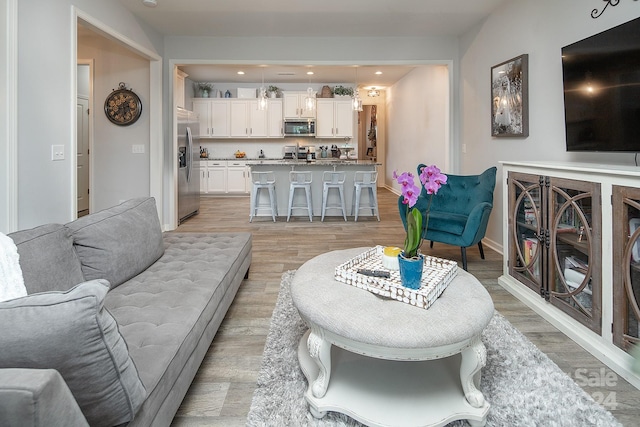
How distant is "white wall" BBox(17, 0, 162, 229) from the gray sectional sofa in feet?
3.57

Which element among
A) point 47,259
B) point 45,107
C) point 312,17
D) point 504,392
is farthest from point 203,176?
point 504,392

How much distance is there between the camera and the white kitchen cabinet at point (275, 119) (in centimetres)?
938

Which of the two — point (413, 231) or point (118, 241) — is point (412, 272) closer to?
point (413, 231)

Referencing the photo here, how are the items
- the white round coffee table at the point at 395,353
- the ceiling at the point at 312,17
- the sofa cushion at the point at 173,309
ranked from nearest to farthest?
1. the sofa cushion at the point at 173,309
2. the white round coffee table at the point at 395,353
3. the ceiling at the point at 312,17

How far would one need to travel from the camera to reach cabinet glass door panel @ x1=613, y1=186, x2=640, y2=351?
1868mm

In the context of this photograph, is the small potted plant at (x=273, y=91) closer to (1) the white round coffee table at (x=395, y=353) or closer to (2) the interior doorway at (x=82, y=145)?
(2) the interior doorway at (x=82, y=145)

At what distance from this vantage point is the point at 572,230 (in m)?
2.37

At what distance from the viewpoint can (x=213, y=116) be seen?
9.42 m

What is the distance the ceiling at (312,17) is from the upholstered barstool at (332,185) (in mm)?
1858

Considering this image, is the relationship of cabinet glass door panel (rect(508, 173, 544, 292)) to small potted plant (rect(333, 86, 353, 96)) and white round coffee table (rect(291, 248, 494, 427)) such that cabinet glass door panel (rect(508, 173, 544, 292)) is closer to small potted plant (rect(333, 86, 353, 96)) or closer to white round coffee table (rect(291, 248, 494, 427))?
white round coffee table (rect(291, 248, 494, 427))

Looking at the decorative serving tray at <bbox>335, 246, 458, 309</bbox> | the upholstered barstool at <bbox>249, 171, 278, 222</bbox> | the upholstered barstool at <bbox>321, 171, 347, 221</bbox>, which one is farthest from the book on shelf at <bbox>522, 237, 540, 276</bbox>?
the upholstered barstool at <bbox>249, 171, 278, 222</bbox>

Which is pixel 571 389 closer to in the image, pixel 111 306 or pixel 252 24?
pixel 111 306

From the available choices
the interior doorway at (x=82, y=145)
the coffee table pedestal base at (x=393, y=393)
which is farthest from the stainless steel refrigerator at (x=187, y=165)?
the coffee table pedestal base at (x=393, y=393)

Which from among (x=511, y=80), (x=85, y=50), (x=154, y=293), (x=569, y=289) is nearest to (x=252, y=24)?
(x=85, y=50)
